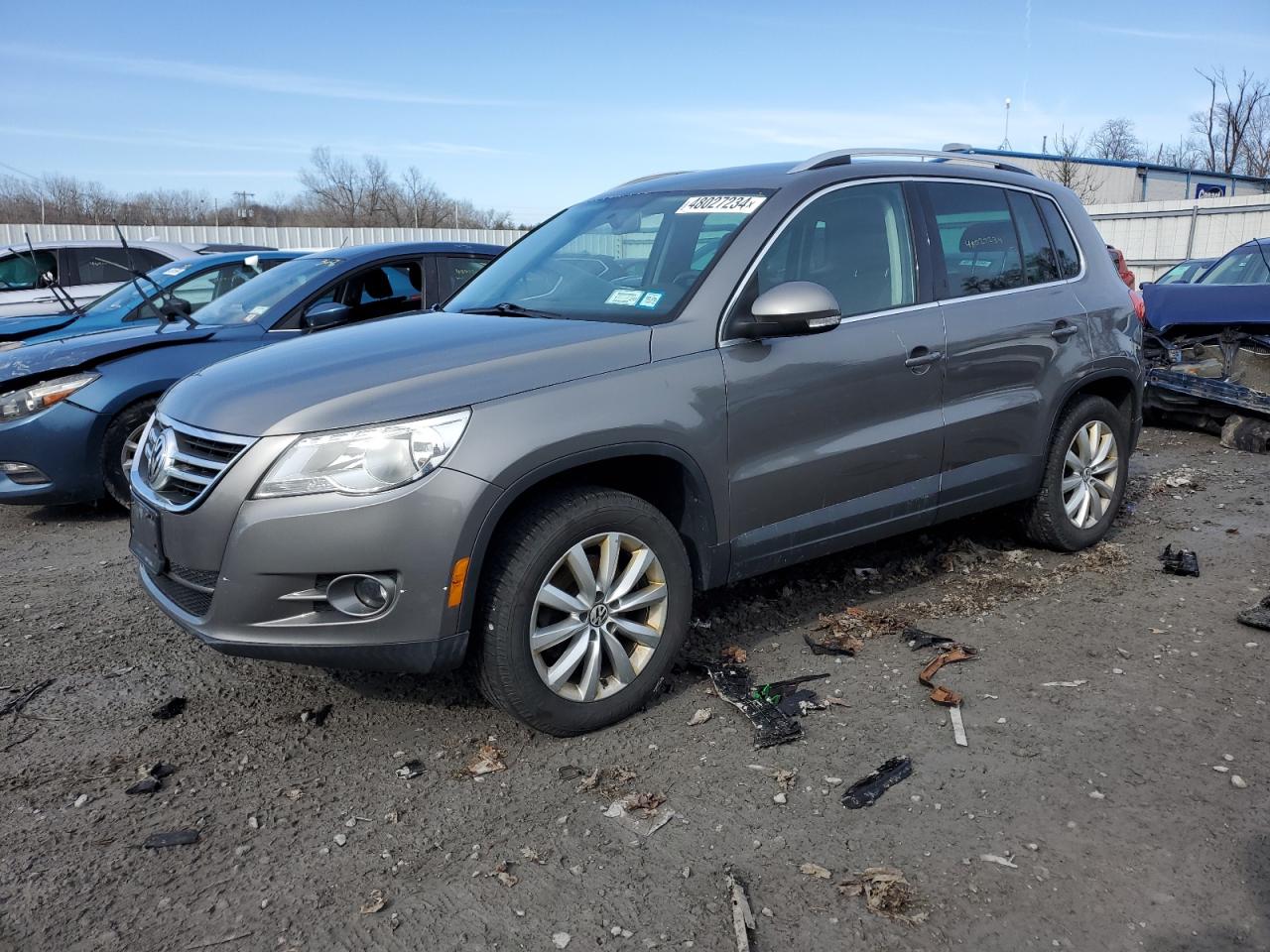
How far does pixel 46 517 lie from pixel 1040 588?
6108mm

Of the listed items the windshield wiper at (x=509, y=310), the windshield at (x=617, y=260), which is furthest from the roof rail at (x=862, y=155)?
the windshield wiper at (x=509, y=310)

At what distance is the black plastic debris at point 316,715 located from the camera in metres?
3.71

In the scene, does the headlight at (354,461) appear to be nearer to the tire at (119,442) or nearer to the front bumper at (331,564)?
the front bumper at (331,564)

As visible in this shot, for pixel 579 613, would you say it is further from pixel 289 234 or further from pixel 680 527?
pixel 289 234

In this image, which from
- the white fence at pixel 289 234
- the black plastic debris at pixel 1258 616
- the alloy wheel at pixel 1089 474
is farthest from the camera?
the white fence at pixel 289 234

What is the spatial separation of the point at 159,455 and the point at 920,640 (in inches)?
119

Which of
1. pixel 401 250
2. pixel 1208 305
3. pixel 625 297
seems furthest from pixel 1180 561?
pixel 401 250

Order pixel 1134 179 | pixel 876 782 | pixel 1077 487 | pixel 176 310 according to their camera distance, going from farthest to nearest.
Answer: pixel 1134 179, pixel 176 310, pixel 1077 487, pixel 876 782

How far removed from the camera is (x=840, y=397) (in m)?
4.00

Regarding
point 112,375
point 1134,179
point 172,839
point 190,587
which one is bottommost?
point 172,839

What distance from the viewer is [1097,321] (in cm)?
516

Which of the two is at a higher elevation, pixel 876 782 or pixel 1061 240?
pixel 1061 240

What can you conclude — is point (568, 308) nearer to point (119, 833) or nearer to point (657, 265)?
point (657, 265)

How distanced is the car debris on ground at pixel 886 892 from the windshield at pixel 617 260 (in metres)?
1.96
